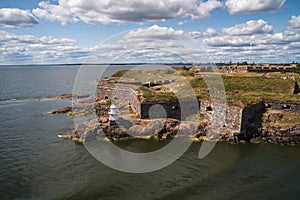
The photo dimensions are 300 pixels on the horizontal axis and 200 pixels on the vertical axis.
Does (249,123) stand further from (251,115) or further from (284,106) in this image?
(284,106)

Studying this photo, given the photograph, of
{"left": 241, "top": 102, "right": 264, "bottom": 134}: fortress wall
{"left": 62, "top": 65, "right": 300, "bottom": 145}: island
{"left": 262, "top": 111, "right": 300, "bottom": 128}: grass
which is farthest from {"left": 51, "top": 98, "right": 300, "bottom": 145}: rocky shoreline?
{"left": 241, "top": 102, "right": 264, "bottom": 134}: fortress wall

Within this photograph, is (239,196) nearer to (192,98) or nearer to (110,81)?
(192,98)

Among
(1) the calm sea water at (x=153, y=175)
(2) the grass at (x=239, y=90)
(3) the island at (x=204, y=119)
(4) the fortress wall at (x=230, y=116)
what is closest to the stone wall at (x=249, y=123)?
(3) the island at (x=204, y=119)

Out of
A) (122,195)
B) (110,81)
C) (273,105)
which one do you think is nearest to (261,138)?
(273,105)

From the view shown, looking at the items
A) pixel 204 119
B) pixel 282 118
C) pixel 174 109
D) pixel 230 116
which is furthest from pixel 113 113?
pixel 282 118

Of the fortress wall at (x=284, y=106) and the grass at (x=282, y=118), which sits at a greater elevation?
the fortress wall at (x=284, y=106)

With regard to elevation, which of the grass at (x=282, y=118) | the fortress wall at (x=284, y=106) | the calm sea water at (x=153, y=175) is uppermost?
Answer: the fortress wall at (x=284, y=106)

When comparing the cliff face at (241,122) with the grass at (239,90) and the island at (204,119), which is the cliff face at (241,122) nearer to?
the island at (204,119)

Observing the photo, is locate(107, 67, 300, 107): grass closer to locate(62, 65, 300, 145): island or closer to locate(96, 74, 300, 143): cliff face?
locate(62, 65, 300, 145): island
